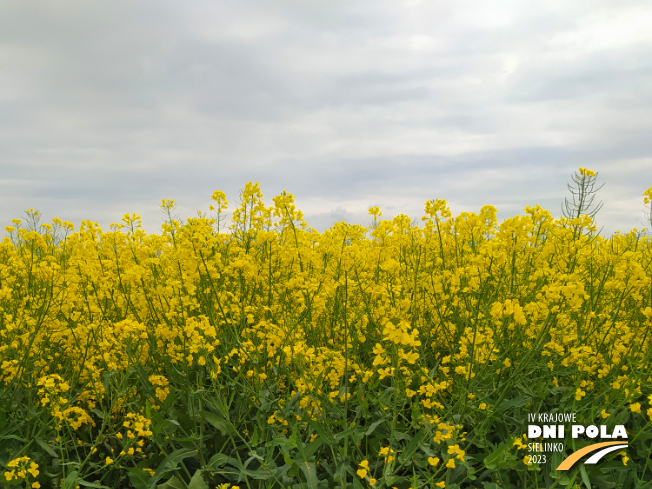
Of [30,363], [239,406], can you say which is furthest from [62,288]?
[239,406]

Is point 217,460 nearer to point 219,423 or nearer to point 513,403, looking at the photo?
point 219,423

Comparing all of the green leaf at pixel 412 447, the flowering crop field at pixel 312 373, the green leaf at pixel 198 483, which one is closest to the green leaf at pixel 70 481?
the flowering crop field at pixel 312 373

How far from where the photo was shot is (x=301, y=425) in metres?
2.58

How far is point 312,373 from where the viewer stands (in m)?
2.57

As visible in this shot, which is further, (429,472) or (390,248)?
(390,248)

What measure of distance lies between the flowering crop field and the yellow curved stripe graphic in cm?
6

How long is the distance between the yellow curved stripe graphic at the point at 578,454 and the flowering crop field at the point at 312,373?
0.06 m

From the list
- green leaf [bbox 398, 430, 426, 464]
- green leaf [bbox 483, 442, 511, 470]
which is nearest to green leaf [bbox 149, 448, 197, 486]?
green leaf [bbox 398, 430, 426, 464]

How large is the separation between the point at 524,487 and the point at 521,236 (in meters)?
1.49

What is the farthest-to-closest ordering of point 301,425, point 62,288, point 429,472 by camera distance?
point 62,288 < point 301,425 < point 429,472

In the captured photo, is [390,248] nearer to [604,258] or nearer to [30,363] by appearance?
[604,258]

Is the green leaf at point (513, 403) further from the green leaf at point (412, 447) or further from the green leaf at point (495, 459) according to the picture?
the green leaf at point (412, 447)

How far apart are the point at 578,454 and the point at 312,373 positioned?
1.67 m

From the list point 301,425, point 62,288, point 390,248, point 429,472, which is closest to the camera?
point 429,472
